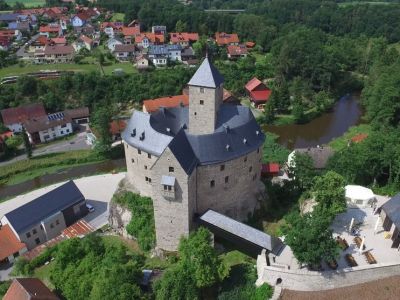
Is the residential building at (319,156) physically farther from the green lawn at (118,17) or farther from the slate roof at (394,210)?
the green lawn at (118,17)

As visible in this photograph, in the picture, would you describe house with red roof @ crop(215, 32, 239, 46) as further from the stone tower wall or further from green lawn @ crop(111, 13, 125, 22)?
the stone tower wall

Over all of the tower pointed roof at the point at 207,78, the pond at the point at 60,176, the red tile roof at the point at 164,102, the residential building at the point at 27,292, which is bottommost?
the pond at the point at 60,176

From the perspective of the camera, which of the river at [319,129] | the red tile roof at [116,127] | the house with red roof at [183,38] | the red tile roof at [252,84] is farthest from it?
the house with red roof at [183,38]

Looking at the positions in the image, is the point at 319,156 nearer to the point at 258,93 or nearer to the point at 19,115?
the point at 258,93

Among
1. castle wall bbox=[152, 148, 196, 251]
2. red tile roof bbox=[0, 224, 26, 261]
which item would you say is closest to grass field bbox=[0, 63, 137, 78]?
red tile roof bbox=[0, 224, 26, 261]

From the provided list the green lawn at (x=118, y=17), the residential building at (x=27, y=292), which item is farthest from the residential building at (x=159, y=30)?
the residential building at (x=27, y=292)

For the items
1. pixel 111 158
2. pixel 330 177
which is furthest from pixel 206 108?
pixel 111 158

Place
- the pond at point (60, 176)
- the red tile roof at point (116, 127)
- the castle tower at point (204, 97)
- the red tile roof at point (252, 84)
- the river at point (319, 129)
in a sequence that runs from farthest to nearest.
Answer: the red tile roof at point (252, 84) < the river at point (319, 129) < the red tile roof at point (116, 127) < the pond at point (60, 176) < the castle tower at point (204, 97)
